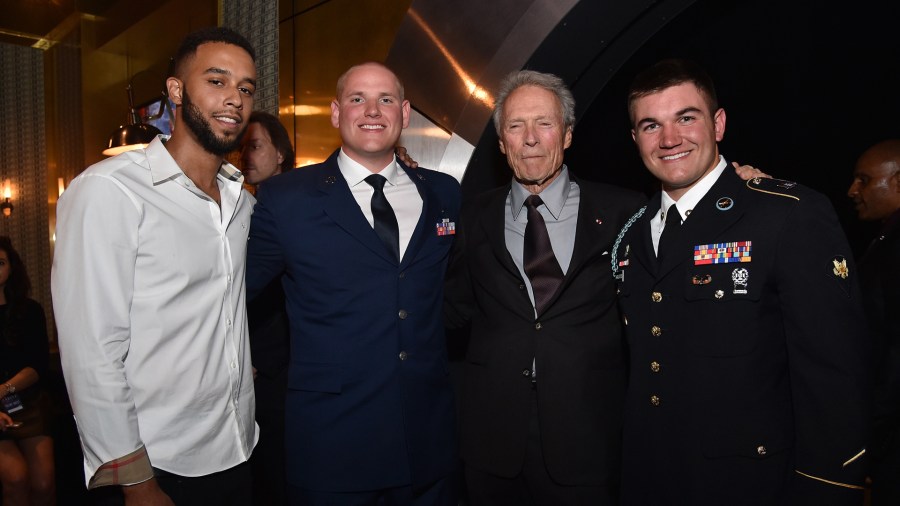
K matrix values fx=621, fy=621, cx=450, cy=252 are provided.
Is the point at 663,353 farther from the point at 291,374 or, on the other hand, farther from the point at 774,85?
the point at 774,85

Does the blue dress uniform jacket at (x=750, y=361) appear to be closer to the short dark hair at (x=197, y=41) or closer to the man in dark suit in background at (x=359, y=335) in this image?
the man in dark suit in background at (x=359, y=335)

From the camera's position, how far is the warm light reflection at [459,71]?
2.69 m

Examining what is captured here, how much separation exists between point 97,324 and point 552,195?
1.29 meters

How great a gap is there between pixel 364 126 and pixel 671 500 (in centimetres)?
134

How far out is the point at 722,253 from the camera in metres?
1.48

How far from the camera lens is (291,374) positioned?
1814 millimetres

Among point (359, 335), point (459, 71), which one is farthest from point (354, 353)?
point (459, 71)

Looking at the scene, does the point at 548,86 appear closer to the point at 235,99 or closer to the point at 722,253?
the point at 722,253

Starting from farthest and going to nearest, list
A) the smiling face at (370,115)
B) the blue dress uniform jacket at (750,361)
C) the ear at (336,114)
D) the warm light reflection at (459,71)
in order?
1. the warm light reflection at (459,71)
2. the ear at (336,114)
3. the smiling face at (370,115)
4. the blue dress uniform jacket at (750,361)

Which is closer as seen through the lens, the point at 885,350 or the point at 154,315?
the point at 154,315

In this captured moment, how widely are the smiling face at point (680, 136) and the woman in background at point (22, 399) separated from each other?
11.9 ft

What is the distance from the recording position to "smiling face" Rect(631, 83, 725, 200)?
1593 millimetres

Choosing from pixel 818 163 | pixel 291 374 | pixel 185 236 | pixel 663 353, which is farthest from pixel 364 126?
pixel 818 163

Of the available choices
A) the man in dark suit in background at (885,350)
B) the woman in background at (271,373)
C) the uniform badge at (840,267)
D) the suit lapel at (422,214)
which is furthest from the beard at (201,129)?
the man in dark suit in background at (885,350)
